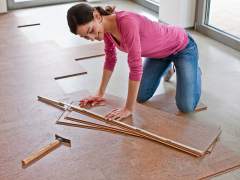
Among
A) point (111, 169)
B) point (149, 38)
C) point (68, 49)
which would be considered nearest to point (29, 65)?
point (68, 49)

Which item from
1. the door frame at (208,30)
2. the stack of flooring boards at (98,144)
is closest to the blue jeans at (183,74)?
the stack of flooring boards at (98,144)

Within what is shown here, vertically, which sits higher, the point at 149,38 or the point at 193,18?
the point at 149,38

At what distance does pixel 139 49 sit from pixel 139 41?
0.05 meters

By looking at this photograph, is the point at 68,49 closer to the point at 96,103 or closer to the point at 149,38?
the point at 96,103

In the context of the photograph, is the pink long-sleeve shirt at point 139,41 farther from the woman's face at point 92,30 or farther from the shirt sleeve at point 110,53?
the woman's face at point 92,30

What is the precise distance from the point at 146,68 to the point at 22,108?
36.4 inches

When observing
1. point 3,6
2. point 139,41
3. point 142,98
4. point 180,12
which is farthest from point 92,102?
point 3,6

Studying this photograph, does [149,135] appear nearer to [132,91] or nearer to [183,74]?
[132,91]

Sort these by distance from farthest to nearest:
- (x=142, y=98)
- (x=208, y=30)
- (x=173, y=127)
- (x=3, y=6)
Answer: (x=3, y=6) → (x=208, y=30) → (x=142, y=98) → (x=173, y=127)

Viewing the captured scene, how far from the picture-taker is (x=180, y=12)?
13.9 ft

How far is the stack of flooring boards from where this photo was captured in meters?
2.12

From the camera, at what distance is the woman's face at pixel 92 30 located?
2.09 m

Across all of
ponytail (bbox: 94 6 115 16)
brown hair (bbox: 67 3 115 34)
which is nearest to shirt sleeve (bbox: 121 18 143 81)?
ponytail (bbox: 94 6 115 16)

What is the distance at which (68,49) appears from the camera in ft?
12.8
